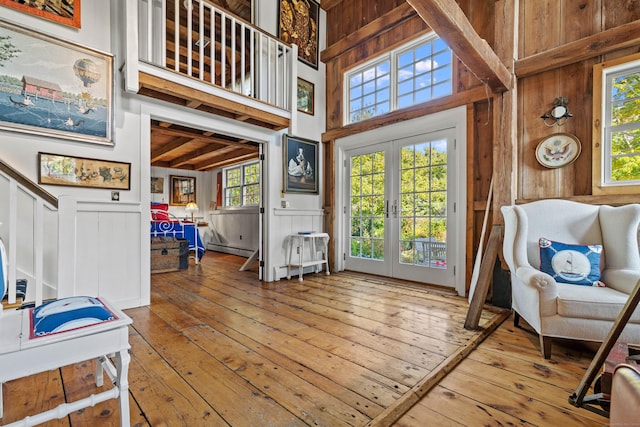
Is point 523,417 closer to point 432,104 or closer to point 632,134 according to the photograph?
point 632,134

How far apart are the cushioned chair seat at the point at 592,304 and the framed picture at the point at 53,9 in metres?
4.34

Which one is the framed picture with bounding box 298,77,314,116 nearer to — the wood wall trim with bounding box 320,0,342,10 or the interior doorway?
the interior doorway

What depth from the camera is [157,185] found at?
26.4 ft

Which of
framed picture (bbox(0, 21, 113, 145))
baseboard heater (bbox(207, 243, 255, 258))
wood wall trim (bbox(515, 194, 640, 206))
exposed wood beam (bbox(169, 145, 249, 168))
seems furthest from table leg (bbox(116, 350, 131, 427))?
baseboard heater (bbox(207, 243, 255, 258))

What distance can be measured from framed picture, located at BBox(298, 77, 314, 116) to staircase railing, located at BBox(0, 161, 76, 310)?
3230 mm

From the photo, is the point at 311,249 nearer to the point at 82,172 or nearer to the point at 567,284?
the point at 82,172

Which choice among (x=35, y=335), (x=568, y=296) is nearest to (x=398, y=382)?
(x=568, y=296)

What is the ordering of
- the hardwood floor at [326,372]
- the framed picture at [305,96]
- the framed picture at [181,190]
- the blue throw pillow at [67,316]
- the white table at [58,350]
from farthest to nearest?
1. the framed picture at [181,190]
2. the framed picture at [305,96]
3. the hardwood floor at [326,372]
4. the blue throw pillow at [67,316]
5. the white table at [58,350]

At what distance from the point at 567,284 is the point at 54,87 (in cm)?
430

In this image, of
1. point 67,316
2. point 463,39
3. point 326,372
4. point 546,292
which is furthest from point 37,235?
point 546,292

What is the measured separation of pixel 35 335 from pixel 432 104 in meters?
3.83

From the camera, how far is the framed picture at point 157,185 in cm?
795

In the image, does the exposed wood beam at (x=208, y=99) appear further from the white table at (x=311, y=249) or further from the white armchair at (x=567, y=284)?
the white armchair at (x=567, y=284)

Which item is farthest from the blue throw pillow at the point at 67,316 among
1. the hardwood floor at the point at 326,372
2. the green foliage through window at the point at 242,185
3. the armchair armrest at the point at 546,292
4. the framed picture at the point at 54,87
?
the green foliage through window at the point at 242,185
